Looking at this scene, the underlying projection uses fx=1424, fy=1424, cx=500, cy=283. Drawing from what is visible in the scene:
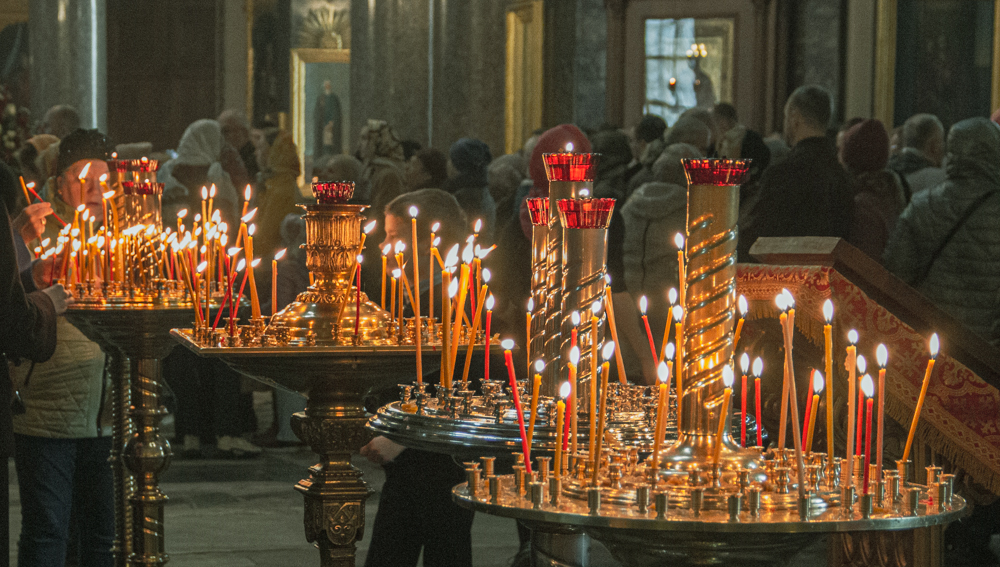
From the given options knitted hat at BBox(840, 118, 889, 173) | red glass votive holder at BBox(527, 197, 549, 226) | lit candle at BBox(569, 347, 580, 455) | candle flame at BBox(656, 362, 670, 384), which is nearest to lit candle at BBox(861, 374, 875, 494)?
candle flame at BBox(656, 362, 670, 384)

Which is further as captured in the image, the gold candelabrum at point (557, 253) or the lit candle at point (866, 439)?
the gold candelabrum at point (557, 253)

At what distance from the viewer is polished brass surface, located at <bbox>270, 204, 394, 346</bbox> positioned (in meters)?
2.82

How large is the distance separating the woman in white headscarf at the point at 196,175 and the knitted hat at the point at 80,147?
2691mm

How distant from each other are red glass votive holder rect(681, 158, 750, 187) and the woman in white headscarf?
18.9 feet

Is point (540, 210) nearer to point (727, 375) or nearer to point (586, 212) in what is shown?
point (586, 212)

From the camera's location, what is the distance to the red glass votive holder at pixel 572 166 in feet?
7.31

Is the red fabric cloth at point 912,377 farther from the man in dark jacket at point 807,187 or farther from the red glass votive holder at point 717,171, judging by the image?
the red glass votive holder at point 717,171

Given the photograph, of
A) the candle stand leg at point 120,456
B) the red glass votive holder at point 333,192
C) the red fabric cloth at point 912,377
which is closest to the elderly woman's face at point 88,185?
the candle stand leg at point 120,456

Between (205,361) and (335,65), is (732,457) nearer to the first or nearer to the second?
(205,361)

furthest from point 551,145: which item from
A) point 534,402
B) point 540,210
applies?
point 534,402

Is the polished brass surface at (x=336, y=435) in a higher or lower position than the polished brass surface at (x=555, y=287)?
lower

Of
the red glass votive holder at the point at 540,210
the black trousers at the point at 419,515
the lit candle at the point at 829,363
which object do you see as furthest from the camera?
the black trousers at the point at 419,515

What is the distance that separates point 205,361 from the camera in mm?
7375

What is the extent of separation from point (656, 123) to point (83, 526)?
403cm
